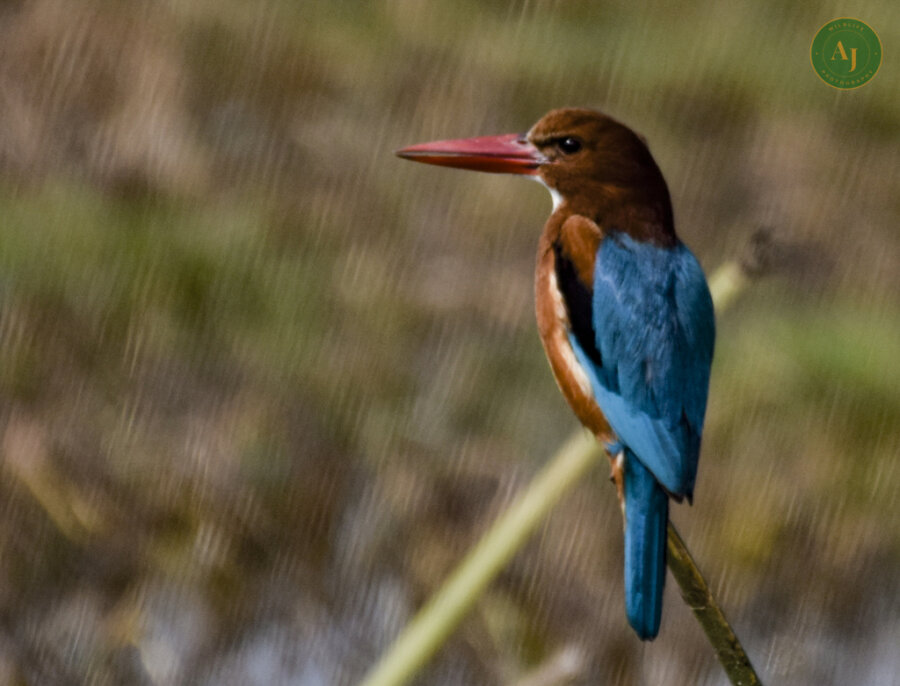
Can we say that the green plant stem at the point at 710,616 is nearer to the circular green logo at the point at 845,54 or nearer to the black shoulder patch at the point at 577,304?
the black shoulder patch at the point at 577,304

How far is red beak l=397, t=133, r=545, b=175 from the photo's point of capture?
2.53 feet

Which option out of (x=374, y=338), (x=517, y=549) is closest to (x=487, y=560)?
(x=517, y=549)

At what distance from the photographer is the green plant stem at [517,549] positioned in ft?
2.31

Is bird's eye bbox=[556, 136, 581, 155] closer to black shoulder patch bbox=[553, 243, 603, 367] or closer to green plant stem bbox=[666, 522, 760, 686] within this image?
black shoulder patch bbox=[553, 243, 603, 367]

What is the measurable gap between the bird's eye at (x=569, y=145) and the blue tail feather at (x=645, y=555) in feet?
0.69

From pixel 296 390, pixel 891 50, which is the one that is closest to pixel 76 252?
pixel 296 390

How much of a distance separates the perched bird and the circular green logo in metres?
0.30

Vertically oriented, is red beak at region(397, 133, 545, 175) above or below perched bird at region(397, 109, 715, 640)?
above

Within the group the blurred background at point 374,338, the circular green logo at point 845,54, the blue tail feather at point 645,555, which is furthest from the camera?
the blurred background at point 374,338

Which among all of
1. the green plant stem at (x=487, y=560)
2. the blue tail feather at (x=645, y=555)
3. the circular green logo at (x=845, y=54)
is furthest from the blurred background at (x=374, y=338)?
the blue tail feather at (x=645, y=555)

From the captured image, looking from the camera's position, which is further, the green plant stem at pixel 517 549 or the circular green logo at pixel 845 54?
the circular green logo at pixel 845 54

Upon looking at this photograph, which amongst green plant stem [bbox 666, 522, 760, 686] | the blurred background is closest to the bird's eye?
green plant stem [bbox 666, 522, 760, 686]

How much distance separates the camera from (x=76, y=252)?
7.38ft

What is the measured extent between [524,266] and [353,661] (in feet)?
2.13
